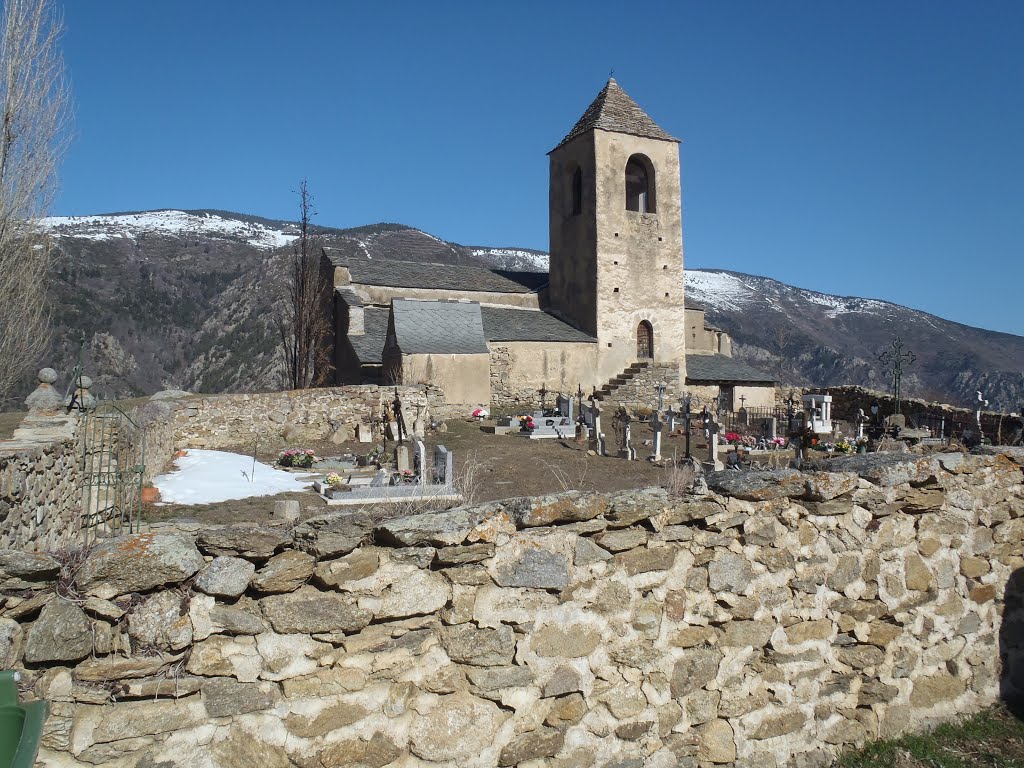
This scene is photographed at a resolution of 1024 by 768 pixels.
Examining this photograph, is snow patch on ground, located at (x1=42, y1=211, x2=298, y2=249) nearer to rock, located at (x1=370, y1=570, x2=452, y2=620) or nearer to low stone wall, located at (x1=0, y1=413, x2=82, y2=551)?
low stone wall, located at (x1=0, y1=413, x2=82, y2=551)

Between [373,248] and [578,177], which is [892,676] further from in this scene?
[373,248]

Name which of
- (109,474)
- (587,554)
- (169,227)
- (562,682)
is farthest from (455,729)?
(169,227)

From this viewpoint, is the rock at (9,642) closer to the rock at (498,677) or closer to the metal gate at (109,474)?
the rock at (498,677)

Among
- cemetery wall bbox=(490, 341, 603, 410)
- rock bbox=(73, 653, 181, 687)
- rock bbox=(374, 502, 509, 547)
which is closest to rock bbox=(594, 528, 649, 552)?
rock bbox=(374, 502, 509, 547)

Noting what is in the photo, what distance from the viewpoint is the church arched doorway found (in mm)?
30406

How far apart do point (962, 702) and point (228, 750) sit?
412 centimetres

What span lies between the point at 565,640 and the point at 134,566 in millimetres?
1862

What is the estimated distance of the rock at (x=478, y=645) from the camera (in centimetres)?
311

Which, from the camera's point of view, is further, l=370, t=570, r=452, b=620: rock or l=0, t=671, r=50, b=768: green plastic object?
l=370, t=570, r=452, b=620: rock

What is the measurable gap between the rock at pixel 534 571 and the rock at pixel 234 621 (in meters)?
1.03

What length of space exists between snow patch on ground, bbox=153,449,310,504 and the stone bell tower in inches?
701

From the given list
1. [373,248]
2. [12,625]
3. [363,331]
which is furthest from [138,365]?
[12,625]

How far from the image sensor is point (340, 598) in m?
2.97

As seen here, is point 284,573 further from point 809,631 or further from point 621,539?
point 809,631
